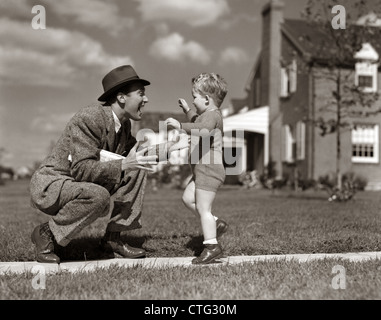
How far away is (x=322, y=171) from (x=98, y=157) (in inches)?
723

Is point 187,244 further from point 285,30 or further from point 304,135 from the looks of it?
point 285,30

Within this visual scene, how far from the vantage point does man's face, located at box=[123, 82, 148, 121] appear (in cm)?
459

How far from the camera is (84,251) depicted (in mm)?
5047

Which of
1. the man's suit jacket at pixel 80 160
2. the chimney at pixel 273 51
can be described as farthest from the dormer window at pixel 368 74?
the man's suit jacket at pixel 80 160

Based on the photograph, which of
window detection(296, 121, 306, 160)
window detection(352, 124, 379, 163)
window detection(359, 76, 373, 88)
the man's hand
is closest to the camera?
the man's hand

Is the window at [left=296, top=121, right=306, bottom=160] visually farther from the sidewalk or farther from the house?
the sidewalk

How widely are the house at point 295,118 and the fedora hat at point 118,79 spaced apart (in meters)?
15.1

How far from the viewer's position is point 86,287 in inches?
135

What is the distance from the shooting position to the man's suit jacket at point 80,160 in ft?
14.0

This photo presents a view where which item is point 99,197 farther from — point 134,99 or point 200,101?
point 200,101

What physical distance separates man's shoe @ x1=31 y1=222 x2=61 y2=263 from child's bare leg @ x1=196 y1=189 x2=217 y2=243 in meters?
1.24

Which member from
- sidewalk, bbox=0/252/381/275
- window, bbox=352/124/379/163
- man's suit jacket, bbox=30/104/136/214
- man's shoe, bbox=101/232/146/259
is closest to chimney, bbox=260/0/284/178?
window, bbox=352/124/379/163

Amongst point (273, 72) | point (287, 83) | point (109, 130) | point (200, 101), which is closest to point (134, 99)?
point (109, 130)
